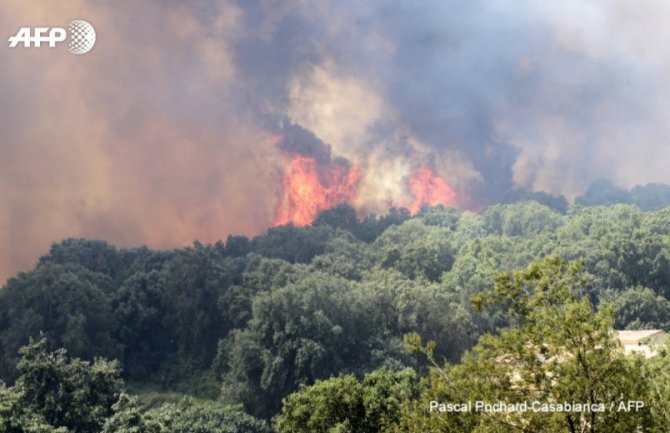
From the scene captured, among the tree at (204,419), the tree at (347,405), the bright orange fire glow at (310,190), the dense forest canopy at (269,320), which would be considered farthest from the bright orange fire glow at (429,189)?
the tree at (347,405)

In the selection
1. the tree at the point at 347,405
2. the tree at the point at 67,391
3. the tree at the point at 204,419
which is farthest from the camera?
the tree at the point at 204,419

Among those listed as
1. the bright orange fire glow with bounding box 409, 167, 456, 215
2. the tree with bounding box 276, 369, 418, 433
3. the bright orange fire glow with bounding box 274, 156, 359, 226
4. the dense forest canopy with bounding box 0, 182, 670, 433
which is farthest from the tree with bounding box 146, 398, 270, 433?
the bright orange fire glow with bounding box 409, 167, 456, 215

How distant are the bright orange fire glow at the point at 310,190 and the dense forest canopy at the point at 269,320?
20688 millimetres

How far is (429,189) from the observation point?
190 m

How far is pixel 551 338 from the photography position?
54.1 ft

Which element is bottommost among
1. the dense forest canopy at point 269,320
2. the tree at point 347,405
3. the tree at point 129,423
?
the tree at point 129,423

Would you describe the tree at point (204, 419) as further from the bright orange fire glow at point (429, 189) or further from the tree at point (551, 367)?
the bright orange fire glow at point (429, 189)

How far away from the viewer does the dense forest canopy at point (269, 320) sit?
1993 inches

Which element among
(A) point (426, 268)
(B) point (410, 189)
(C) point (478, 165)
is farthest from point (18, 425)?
(C) point (478, 165)

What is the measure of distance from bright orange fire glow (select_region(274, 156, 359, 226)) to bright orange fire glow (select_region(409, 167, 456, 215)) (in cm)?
2188

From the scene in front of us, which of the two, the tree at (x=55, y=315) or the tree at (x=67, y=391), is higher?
the tree at (x=55, y=315)

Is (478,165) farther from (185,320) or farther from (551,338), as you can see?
(551,338)

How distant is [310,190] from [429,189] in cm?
4272

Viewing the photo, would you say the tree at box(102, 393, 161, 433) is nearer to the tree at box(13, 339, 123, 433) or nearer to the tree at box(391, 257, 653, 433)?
the tree at box(13, 339, 123, 433)
